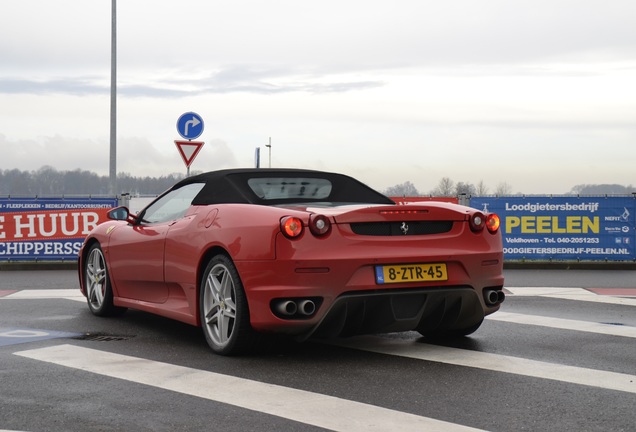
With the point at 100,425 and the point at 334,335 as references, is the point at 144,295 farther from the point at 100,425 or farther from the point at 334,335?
the point at 100,425

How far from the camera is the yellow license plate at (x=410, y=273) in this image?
606 centimetres

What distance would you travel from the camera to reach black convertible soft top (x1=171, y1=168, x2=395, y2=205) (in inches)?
269

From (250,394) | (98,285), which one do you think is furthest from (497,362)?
(98,285)

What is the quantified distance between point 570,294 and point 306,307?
19.1ft

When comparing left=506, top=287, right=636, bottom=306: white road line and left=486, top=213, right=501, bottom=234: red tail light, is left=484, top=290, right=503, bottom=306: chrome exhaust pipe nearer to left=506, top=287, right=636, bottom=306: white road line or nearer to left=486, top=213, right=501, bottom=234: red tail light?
left=486, top=213, right=501, bottom=234: red tail light

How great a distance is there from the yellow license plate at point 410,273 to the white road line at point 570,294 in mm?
4311

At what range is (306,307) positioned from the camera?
594 centimetres

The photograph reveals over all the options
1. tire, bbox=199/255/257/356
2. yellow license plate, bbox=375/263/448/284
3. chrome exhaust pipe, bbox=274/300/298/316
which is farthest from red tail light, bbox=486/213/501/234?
tire, bbox=199/255/257/356

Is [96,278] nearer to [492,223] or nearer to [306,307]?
[306,307]

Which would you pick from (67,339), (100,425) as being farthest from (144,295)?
(100,425)

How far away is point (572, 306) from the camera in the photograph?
9570mm

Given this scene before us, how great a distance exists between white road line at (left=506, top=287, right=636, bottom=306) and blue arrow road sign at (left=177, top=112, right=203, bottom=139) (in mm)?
8796

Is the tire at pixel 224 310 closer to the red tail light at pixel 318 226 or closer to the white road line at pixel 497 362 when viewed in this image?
the red tail light at pixel 318 226

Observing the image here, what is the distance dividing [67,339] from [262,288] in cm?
214
